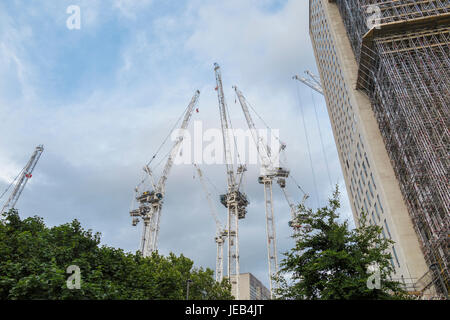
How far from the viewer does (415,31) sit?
46500 millimetres

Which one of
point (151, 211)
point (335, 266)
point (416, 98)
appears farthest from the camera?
point (151, 211)

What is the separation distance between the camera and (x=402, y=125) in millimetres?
41844

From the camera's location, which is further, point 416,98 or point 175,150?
point 175,150

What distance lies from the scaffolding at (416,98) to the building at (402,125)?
126 millimetres

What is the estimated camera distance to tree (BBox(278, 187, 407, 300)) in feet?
66.5

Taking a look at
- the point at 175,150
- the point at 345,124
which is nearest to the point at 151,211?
the point at 175,150

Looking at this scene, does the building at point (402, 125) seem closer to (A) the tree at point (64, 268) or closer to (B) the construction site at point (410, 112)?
(B) the construction site at point (410, 112)

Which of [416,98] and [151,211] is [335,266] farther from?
[151,211]

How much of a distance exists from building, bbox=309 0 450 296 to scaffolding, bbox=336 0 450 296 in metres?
0.13

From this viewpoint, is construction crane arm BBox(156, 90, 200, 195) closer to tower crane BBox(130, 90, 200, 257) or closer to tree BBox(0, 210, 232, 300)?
tower crane BBox(130, 90, 200, 257)

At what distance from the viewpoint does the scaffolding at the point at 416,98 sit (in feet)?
113

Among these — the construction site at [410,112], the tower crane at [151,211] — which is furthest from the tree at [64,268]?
the tower crane at [151,211]

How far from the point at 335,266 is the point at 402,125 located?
27.8 m

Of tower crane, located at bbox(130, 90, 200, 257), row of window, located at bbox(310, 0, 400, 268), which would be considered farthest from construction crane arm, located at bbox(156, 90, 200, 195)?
row of window, located at bbox(310, 0, 400, 268)
